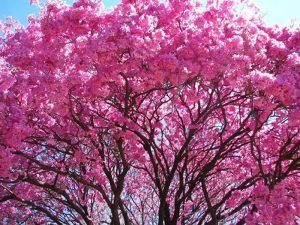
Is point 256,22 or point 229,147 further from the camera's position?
point 229,147

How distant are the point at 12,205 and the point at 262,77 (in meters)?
8.77

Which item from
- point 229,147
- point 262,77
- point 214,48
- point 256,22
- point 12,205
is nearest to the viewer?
point 262,77

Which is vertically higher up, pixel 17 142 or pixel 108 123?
pixel 108 123

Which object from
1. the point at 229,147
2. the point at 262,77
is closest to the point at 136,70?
the point at 262,77

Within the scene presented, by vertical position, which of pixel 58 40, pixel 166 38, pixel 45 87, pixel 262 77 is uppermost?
pixel 58 40

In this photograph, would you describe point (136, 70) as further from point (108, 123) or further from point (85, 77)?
point (108, 123)

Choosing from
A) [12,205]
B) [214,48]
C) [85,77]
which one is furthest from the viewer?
[12,205]

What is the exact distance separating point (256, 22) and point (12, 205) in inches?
339

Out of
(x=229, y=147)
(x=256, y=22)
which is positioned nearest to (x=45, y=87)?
(x=256, y=22)

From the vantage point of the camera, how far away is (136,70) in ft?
25.0

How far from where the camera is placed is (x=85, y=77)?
793 centimetres

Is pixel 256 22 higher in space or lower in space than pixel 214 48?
higher

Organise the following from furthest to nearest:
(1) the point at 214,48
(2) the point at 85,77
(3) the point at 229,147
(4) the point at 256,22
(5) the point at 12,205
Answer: (5) the point at 12,205 < (3) the point at 229,147 < (4) the point at 256,22 < (2) the point at 85,77 < (1) the point at 214,48

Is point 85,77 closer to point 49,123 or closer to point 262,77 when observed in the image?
point 49,123
